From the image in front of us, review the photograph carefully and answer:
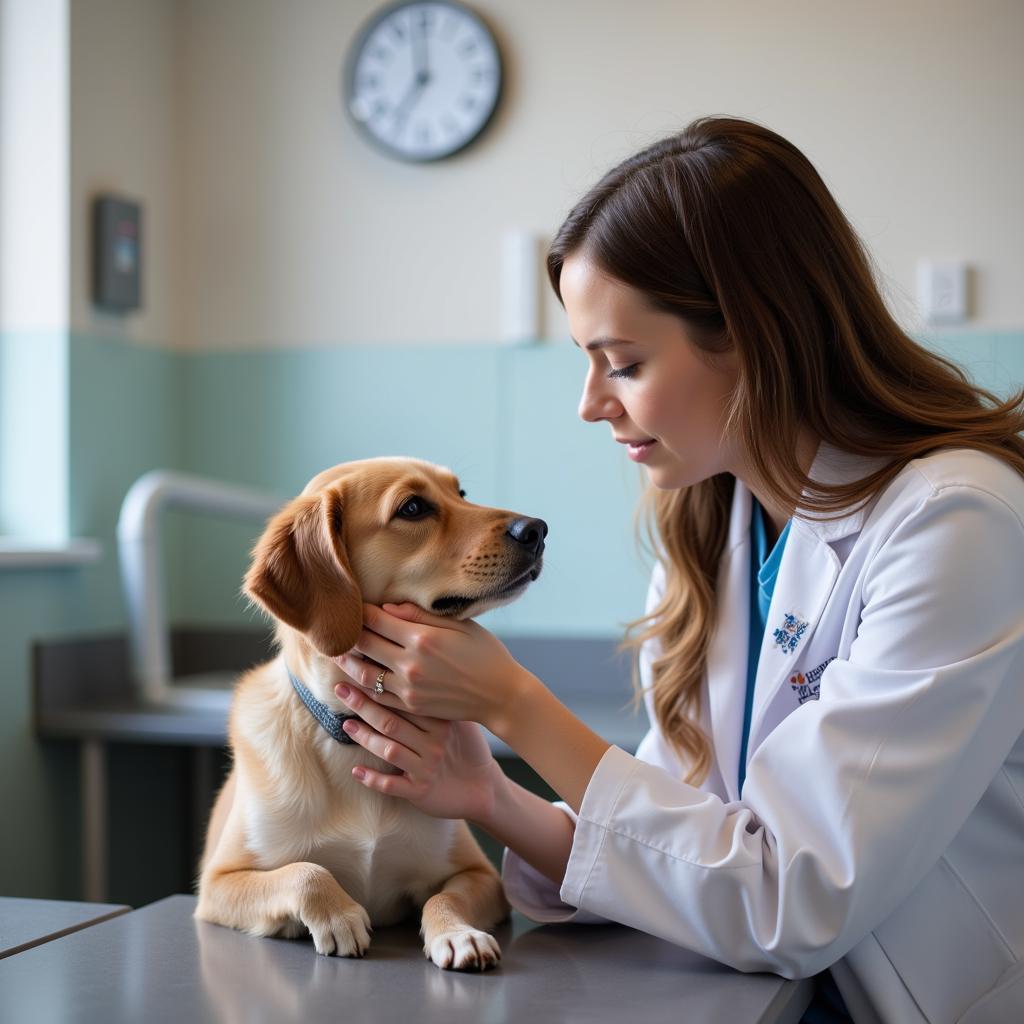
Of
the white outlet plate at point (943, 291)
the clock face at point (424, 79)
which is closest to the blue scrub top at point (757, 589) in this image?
the white outlet plate at point (943, 291)

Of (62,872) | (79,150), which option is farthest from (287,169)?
(62,872)

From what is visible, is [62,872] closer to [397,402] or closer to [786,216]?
[397,402]

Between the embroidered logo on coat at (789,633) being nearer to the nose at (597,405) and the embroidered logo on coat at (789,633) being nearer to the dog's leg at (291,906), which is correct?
the nose at (597,405)

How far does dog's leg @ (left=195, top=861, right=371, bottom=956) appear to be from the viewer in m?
1.07

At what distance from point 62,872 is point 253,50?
2.09 metres

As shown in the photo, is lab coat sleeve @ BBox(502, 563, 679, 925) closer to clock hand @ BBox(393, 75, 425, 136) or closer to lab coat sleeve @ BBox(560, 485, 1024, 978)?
lab coat sleeve @ BBox(560, 485, 1024, 978)

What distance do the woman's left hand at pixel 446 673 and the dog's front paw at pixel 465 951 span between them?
0.19 m

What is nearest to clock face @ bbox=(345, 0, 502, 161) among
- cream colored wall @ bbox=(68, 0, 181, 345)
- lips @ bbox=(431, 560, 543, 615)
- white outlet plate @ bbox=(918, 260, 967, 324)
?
cream colored wall @ bbox=(68, 0, 181, 345)

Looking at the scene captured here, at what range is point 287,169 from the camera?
309 centimetres

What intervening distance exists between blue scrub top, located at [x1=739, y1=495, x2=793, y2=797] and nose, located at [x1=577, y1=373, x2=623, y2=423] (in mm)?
233

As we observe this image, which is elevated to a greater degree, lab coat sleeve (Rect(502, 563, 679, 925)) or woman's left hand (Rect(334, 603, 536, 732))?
woman's left hand (Rect(334, 603, 536, 732))

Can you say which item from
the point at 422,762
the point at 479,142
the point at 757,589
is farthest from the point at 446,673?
the point at 479,142

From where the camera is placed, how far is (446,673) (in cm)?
111

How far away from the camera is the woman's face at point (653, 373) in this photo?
4.05 feet
